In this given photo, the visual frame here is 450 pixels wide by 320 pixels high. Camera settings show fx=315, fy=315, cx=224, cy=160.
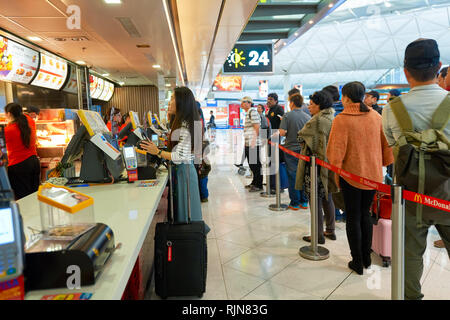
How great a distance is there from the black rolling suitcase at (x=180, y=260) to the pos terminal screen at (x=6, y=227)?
1.51 m

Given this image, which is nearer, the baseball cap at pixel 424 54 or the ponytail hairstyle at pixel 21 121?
the baseball cap at pixel 424 54

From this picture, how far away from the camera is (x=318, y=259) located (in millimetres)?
3250

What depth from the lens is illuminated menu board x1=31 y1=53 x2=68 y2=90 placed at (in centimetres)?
742

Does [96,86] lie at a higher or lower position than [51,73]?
higher

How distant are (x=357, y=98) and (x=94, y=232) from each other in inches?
98.7

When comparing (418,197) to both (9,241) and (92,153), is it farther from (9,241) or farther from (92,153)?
(92,153)

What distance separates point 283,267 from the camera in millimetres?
3102

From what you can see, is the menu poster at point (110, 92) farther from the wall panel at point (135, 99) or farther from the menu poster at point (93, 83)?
the menu poster at point (93, 83)

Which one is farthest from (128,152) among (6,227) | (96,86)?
(96,86)

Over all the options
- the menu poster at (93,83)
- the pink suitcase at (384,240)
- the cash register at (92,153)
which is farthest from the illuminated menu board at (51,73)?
the pink suitcase at (384,240)

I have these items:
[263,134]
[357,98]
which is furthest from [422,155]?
[263,134]

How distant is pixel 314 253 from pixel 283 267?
1.38 ft

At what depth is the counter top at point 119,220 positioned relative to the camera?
1.07m

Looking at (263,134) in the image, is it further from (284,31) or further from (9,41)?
(9,41)
